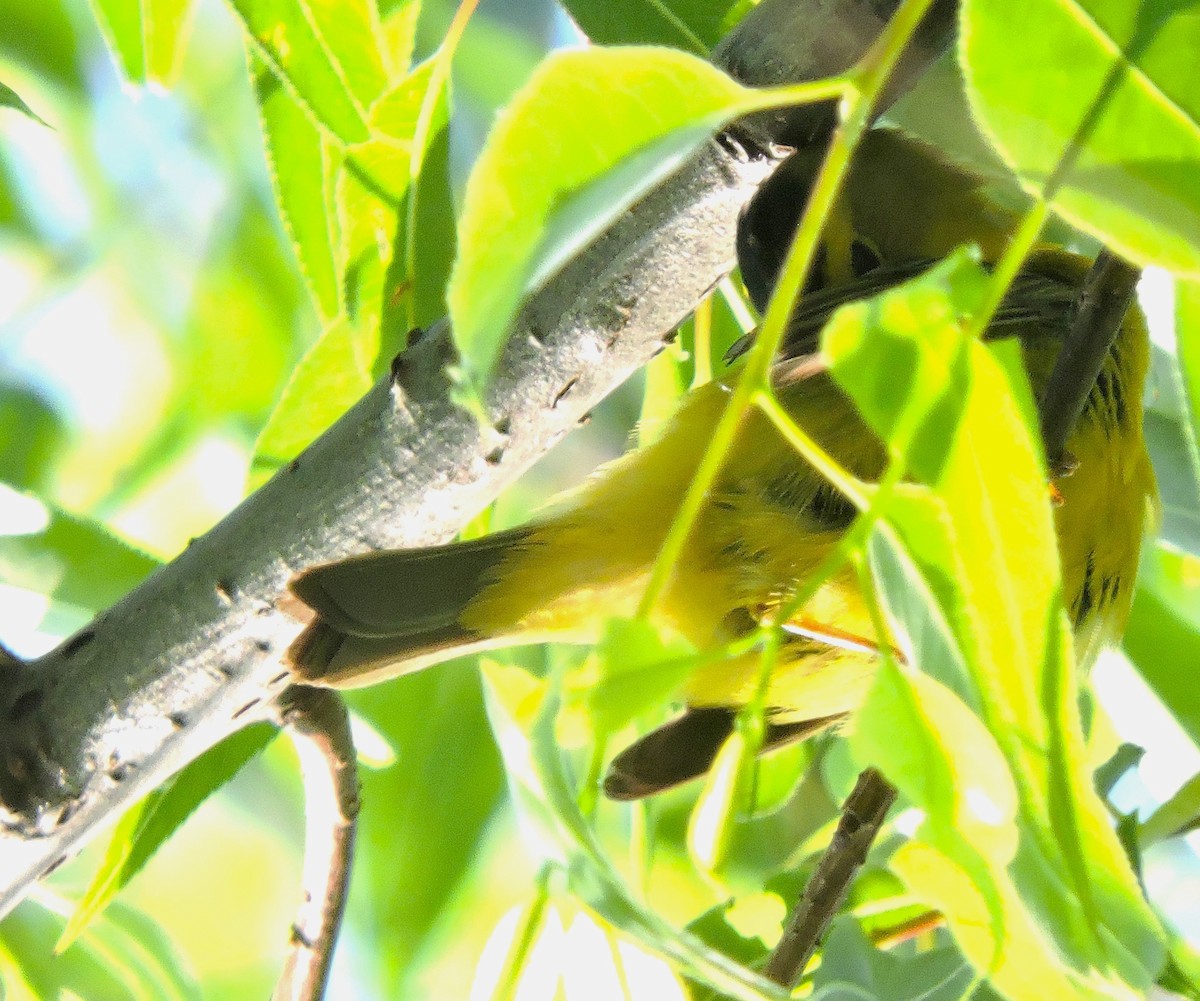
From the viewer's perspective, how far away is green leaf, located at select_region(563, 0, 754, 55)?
3.34 ft

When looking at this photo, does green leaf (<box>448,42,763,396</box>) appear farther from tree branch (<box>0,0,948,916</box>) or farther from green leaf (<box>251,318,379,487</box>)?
green leaf (<box>251,318,379,487</box>)

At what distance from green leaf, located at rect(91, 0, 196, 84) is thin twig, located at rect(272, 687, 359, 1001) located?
0.56 metres

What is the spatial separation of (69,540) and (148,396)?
1.31 meters

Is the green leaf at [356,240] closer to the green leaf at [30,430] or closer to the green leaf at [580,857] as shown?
the green leaf at [580,857]

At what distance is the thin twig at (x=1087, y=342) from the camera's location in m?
0.81

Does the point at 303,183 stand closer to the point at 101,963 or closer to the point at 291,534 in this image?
the point at 291,534

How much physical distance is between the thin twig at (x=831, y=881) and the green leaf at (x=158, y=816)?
0.59m

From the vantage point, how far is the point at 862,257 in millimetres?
1539

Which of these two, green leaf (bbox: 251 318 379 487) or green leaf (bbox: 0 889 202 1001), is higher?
green leaf (bbox: 251 318 379 487)

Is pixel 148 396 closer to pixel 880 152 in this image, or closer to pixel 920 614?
pixel 880 152

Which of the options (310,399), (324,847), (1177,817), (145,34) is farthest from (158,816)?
(1177,817)

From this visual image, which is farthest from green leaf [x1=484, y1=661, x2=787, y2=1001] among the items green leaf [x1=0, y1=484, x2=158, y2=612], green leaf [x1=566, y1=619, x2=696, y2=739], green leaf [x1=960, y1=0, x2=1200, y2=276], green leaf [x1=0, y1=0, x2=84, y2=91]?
green leaf [x1=0, y1=0, x2=84, y2=91]

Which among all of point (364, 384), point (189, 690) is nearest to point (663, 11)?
point (364, 384)

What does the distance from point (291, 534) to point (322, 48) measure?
1.24 ft
